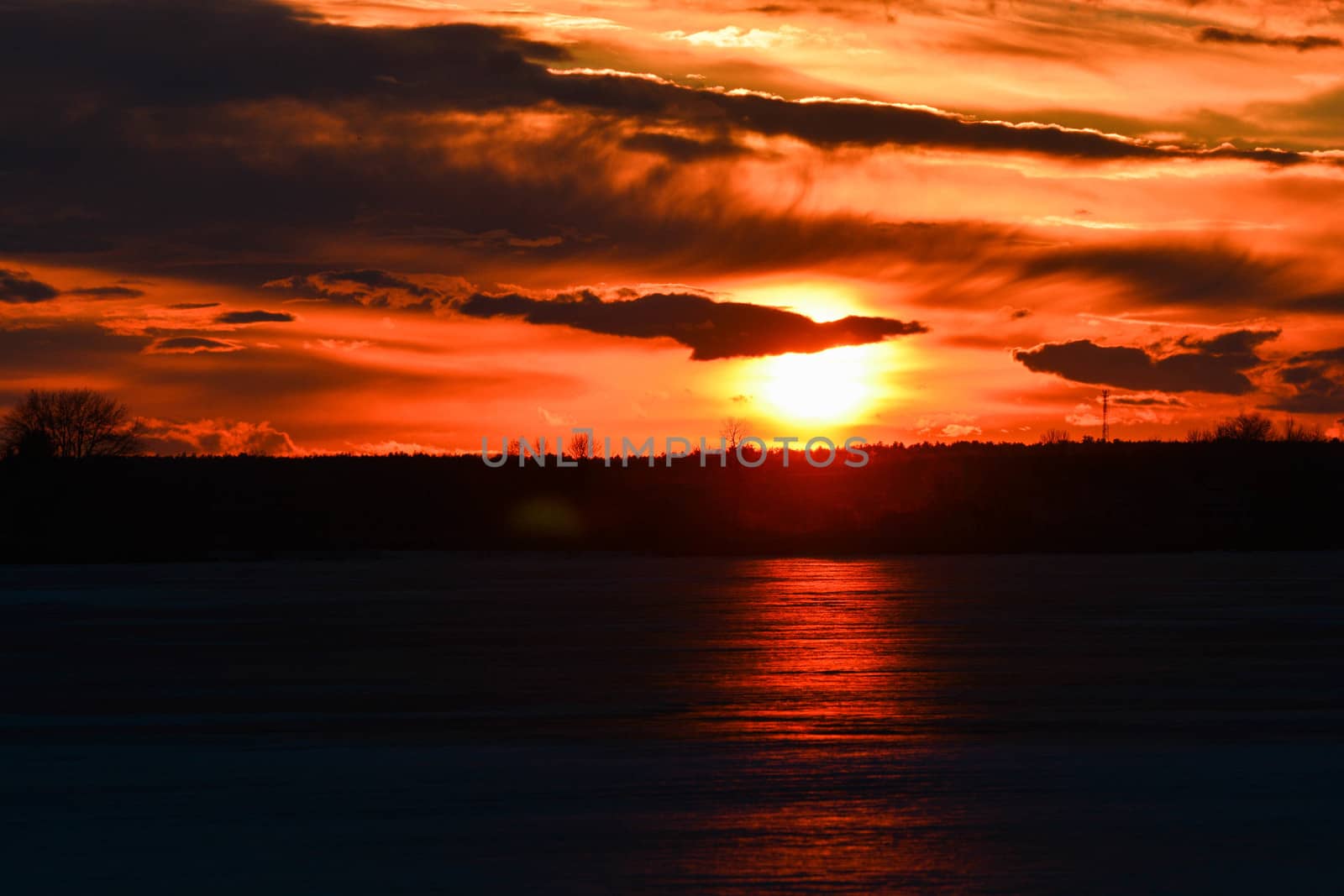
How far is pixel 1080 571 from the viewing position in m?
37.3

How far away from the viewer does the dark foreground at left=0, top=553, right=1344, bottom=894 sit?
932 centimetres

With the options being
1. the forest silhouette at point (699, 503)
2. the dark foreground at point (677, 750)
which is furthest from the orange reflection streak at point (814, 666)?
the forest silhouette at point (699, 503)

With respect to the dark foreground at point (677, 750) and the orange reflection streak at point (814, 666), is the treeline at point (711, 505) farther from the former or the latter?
the dark foreground at point (677, 750)

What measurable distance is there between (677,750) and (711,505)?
67.6m

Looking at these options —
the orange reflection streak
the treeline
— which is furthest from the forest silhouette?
the orange reflection streak

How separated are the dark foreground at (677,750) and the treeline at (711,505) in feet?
88.5

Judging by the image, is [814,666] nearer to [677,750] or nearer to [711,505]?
[677,750]

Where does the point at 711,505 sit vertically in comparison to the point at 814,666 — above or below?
above

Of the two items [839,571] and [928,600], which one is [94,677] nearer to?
[928,600]

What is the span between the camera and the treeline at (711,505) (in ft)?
189

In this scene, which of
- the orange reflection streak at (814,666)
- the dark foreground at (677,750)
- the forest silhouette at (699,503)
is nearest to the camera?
the dark foreground at (677,750)

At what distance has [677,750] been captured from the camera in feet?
42.9

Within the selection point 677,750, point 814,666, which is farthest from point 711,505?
point 677,750

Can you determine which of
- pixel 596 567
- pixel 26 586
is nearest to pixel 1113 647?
pixel 596 567
